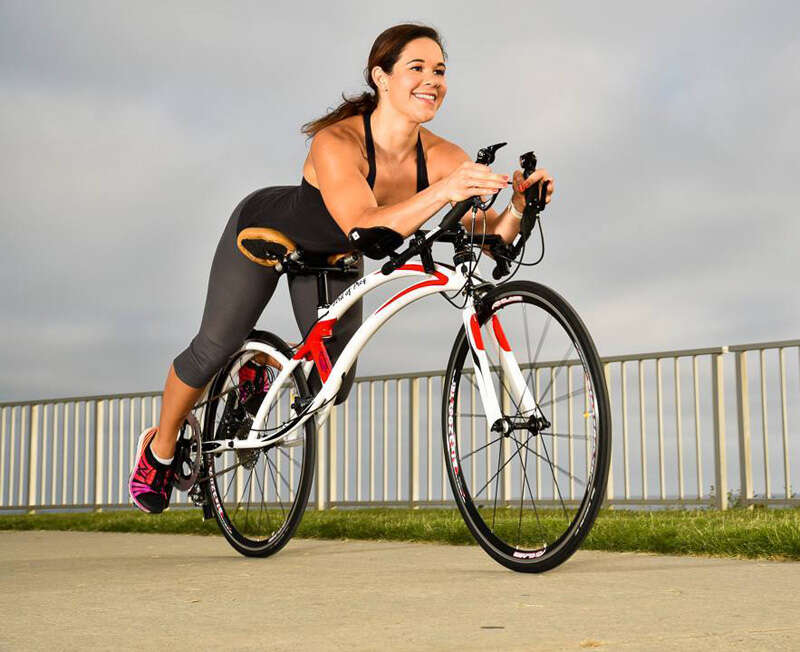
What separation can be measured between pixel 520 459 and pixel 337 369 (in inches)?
34.5

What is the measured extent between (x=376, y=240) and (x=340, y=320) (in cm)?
91

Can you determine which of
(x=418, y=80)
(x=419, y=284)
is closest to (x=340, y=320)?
(x=419, y=284)

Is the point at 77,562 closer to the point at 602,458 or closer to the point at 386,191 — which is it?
the point at 386,191

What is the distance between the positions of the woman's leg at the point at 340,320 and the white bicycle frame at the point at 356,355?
0.26 feet

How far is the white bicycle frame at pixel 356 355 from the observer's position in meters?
3.40

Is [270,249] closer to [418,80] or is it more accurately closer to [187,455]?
[418,80]

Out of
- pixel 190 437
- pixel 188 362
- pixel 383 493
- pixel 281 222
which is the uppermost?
pixel 281 222

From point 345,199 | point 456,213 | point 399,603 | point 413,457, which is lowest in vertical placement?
point 399,603

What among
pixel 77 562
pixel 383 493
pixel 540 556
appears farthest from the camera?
pixel 383 493

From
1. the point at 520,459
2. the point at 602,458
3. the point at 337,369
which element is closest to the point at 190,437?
the point at 337,369

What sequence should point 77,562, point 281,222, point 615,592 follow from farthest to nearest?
1. point 77,562
2. point 281,222
3. point 615,592

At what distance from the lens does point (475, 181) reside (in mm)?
3072

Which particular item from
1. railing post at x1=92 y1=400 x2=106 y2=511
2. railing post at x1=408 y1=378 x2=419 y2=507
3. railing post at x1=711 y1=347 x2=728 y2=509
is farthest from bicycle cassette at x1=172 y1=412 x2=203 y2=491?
railing post at x1=92 y1=400 x2=106 y2=511

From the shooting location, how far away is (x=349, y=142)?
147 inches
